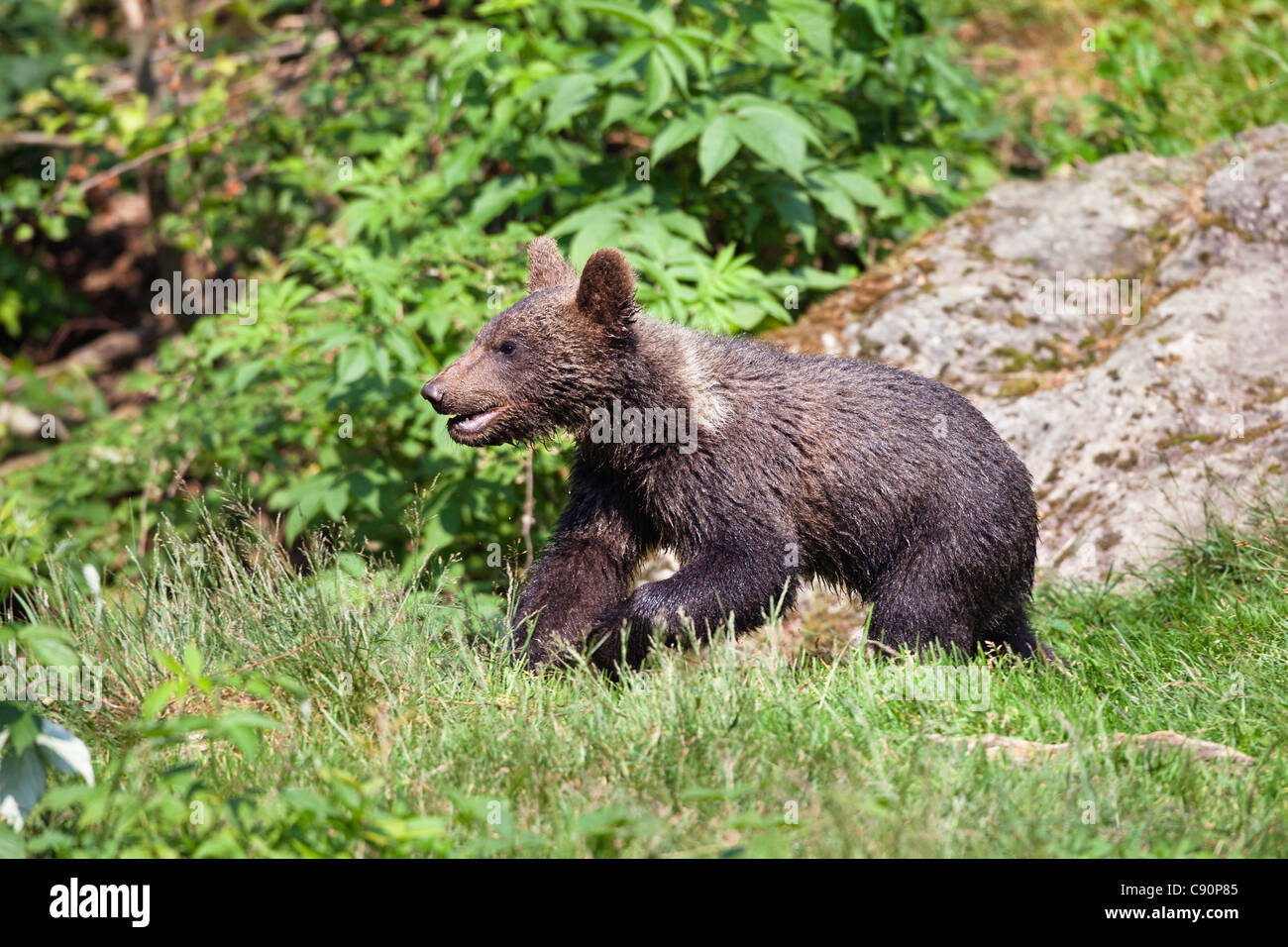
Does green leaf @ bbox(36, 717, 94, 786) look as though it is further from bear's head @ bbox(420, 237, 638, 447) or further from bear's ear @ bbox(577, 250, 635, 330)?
bear's ear @ bbox(577, 250, 635, 330)

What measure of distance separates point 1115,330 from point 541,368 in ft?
11.7

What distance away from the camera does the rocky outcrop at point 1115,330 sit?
18.9 ft

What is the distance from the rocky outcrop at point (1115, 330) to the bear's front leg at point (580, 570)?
Answer: 2.15 metres

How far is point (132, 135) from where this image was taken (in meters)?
9.10

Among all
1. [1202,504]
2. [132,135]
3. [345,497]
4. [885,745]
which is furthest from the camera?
[132,135]

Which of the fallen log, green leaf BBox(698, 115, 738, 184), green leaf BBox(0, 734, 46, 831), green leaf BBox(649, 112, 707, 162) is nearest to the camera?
green leaf BBox(0, 734, 46, 831)

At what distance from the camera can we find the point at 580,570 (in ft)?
16.1

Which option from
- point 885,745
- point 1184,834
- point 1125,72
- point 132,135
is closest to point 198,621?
point 885,745

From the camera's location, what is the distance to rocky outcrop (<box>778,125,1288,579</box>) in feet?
18.9
